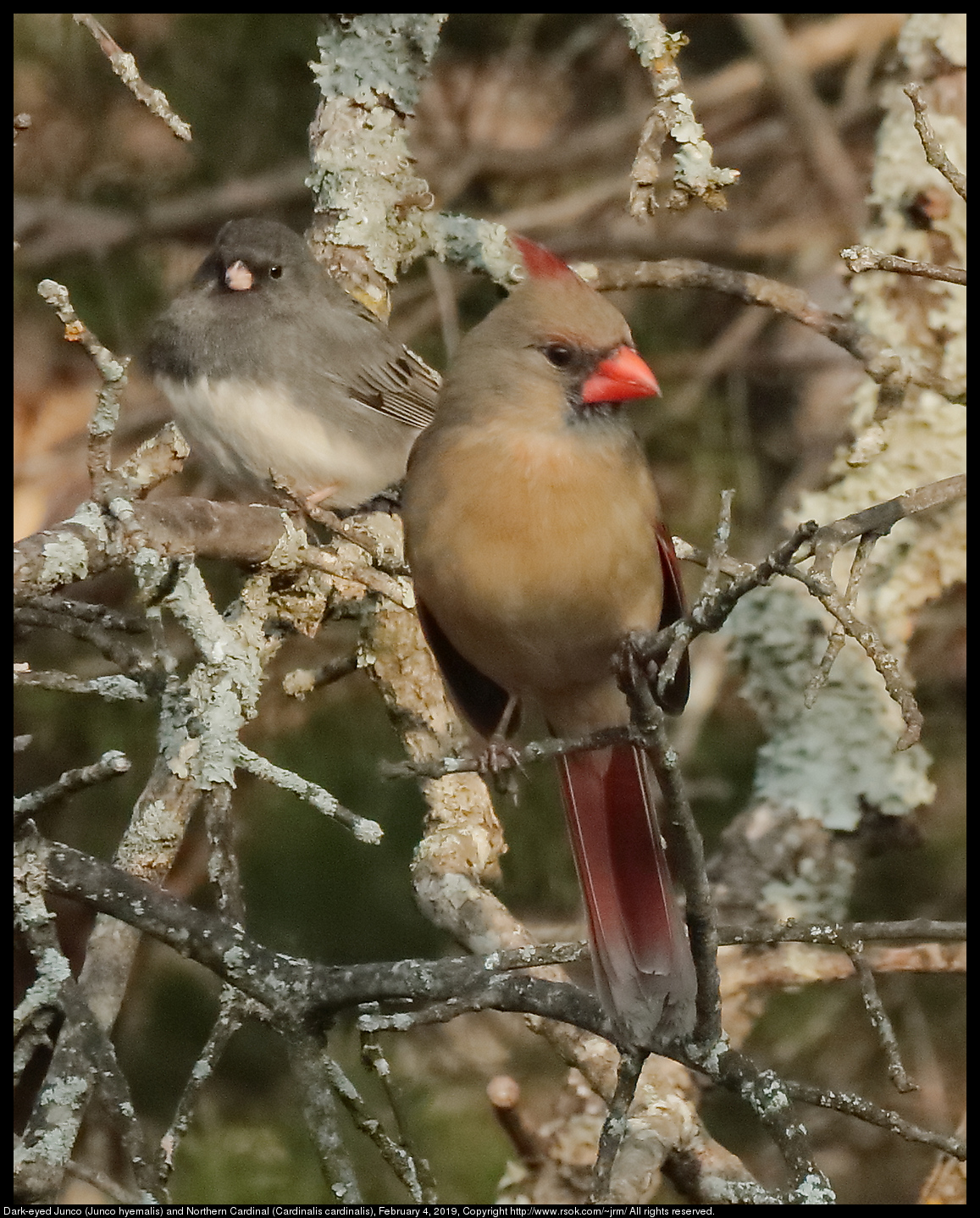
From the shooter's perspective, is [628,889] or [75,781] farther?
[628,889]

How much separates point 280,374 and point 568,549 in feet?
5.53

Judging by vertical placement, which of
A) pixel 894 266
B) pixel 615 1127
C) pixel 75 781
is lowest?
pixel 615 1127

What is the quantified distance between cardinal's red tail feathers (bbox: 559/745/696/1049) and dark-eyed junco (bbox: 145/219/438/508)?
1.28 m

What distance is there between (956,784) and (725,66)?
2404mm

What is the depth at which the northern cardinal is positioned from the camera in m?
2.68

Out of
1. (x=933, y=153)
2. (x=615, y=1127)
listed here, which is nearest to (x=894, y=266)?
(x=933, y=153)

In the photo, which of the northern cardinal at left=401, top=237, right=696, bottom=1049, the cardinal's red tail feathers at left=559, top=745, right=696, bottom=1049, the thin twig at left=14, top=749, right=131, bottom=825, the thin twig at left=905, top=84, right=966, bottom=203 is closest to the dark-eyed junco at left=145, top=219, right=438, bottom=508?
the northern cardinal at left=401, top=237, right=696, bottom=1049

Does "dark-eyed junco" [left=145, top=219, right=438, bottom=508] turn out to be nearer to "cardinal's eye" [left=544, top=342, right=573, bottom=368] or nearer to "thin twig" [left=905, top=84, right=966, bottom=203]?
"cardinal's eye" [left=544, top=342, right=573, bottom=368]

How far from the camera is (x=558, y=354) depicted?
2.88 meters

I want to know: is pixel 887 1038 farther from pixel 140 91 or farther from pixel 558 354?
pixel 140 91

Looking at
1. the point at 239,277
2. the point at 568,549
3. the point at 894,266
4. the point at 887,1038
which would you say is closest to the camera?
the point at 887,1038

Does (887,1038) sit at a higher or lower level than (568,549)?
lower

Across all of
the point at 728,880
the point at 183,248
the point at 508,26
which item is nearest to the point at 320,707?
the point at 728,880

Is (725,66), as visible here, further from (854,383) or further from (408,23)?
(408,23)
